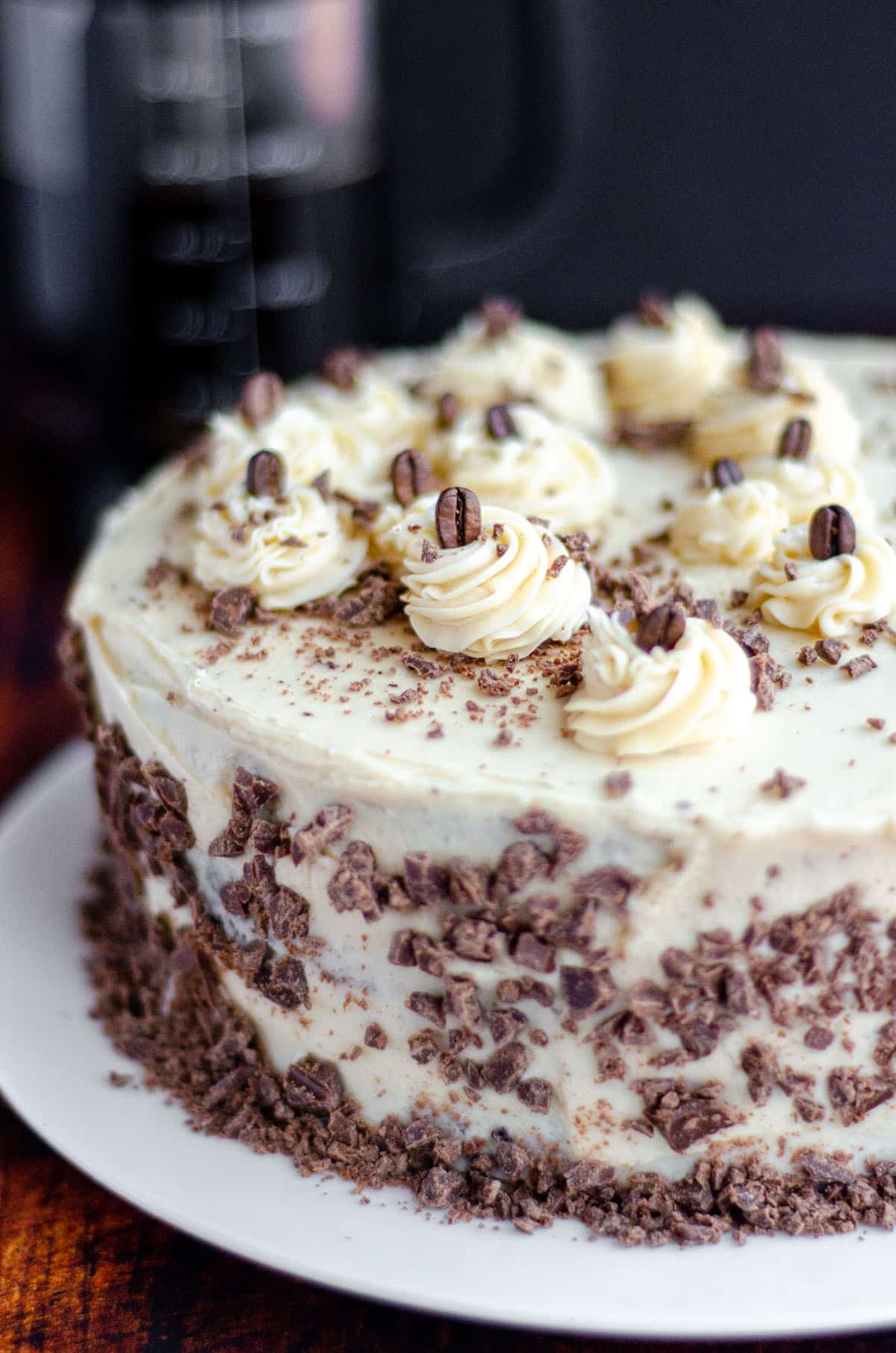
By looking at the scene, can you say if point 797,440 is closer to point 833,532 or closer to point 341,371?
point 833,532

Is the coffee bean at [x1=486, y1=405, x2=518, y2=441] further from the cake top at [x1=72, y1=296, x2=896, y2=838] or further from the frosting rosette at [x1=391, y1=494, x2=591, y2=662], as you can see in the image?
the frosting rosette at [x1=391, y1=494, x2=591, y2=662]

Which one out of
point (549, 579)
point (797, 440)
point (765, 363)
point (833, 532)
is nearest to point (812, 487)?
point (797, 440)

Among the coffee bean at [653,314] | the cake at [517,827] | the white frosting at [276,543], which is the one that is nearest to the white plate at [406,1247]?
the cake at [517,827]

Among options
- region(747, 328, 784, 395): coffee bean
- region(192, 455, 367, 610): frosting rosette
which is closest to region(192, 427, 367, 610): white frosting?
region(192, 455, 367, 610): frosting rosette

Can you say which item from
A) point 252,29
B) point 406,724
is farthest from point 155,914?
point 252,29

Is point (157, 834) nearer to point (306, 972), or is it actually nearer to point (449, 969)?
point (306, 972)

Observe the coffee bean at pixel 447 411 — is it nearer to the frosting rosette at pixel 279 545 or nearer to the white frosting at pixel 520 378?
the white frosting at pixel 520 378
